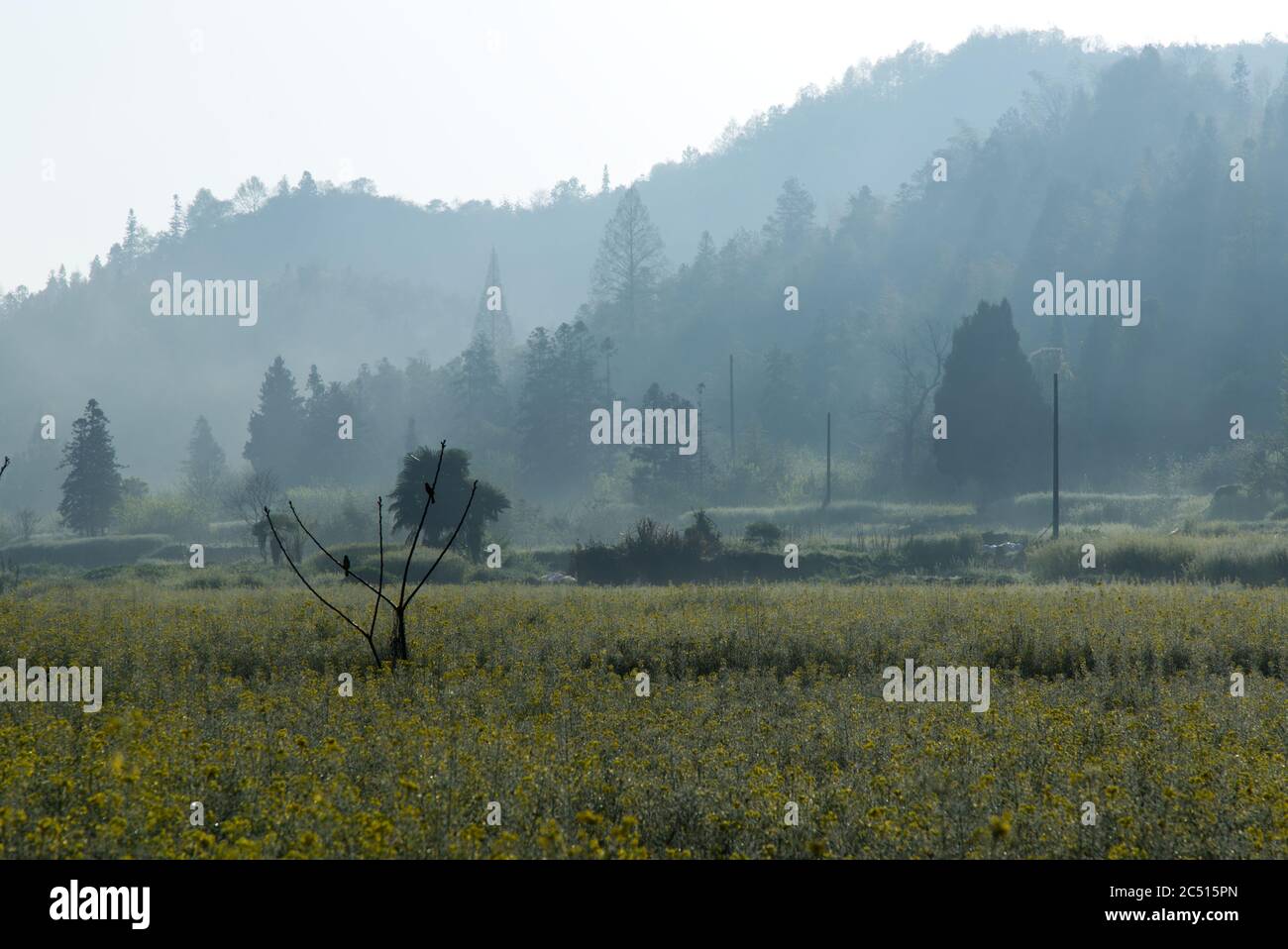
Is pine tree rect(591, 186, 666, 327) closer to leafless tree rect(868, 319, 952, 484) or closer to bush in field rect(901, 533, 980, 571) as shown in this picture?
leafless tree rect(868, 319, 952, 484)

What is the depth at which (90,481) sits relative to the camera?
277ft

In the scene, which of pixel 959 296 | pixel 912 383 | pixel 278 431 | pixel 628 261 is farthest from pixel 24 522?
pixel 959 296

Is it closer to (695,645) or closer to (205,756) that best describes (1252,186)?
(695,645)

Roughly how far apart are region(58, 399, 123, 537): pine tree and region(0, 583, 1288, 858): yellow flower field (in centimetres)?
7231

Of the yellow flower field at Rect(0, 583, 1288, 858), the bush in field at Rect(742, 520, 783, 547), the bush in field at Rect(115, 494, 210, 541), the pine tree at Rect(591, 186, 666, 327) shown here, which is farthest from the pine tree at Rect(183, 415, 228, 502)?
the yellow flower field at Rect(0, 583, 1288, 858)

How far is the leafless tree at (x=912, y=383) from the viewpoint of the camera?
3386 inches

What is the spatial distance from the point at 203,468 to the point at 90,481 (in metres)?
29.0

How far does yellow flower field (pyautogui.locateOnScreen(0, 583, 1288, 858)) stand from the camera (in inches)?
280

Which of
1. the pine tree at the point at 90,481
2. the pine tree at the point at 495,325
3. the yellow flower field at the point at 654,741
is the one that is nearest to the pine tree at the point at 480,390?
the pine tree at the point at 495,325

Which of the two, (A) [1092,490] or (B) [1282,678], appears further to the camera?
(A) [1092,490]

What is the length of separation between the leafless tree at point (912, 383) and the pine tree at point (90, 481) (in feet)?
189

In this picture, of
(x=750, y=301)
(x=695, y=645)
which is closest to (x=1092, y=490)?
(x=750, y=301)

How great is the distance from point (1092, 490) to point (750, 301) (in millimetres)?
51751
